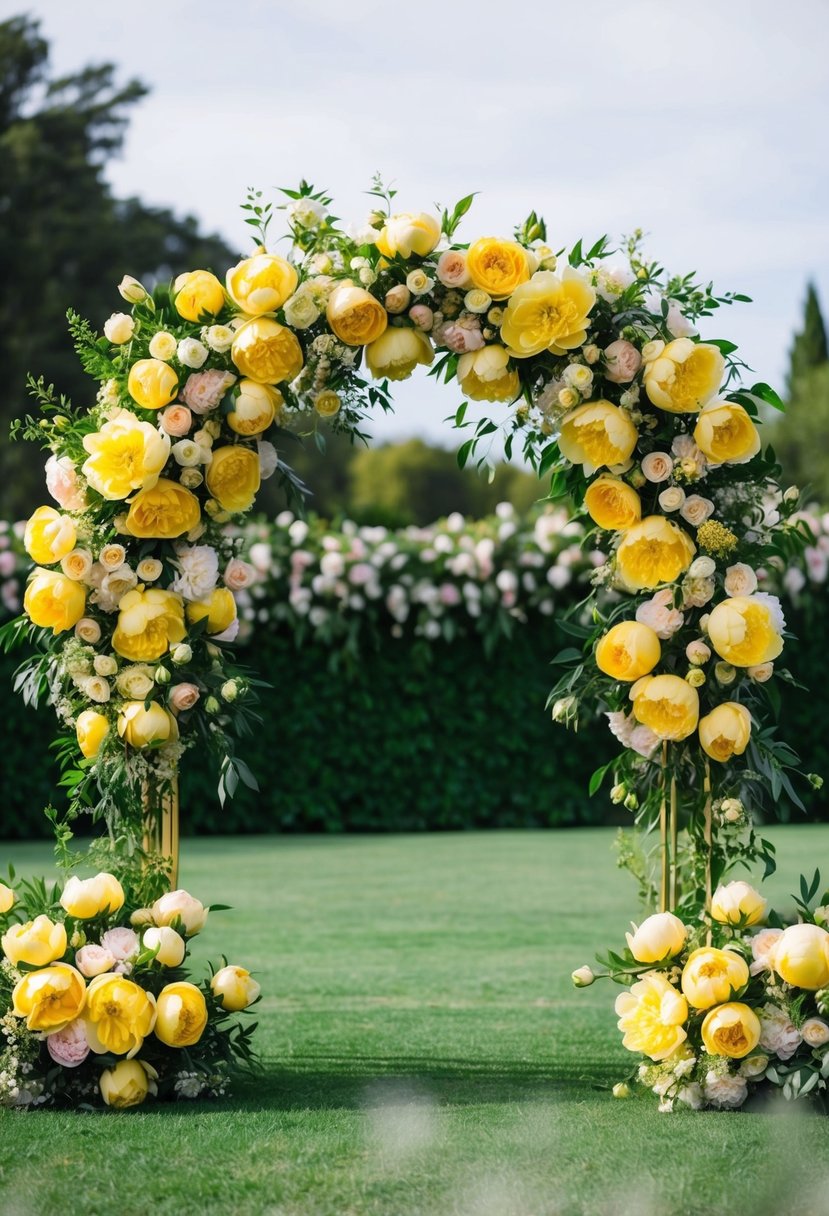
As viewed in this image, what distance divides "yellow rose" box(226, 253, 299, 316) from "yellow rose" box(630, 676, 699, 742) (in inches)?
56.8

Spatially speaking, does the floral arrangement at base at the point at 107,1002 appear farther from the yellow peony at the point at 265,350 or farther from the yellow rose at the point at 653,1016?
the yellow peony at the point at 265,350

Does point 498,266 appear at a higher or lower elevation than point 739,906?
higher

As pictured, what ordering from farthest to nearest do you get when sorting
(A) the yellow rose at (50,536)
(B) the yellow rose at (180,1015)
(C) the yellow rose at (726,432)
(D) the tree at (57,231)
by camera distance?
(D) the tree at (57,231) → (A) the yellow rose at (50,536) → (C) the yellow rose at (726,432) → (B) the yellow rose at (180,1015)

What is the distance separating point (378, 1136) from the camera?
3.16 metres

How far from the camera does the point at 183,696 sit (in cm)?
367

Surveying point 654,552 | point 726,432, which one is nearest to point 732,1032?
point 654,552

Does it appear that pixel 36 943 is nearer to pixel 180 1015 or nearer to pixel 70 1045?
pixel 70 1045

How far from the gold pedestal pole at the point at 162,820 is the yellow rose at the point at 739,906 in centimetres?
150

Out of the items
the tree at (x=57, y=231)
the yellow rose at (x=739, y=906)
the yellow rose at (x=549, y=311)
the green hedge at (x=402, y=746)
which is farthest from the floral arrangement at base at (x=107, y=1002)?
the tree at (x=57, y=231)

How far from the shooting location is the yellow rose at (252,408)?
3.70 m

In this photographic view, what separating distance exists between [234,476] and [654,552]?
1182 millimetres

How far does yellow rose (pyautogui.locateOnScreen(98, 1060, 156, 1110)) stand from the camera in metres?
3.48

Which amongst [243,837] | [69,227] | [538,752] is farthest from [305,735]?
[69,227]

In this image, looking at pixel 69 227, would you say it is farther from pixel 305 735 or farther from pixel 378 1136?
pixel 378 1136
